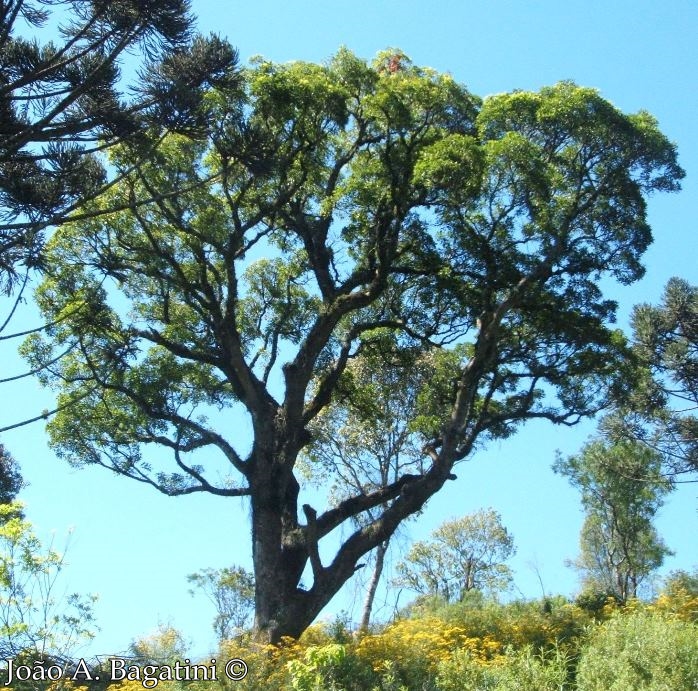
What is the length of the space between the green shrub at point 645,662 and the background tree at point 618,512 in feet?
58.8

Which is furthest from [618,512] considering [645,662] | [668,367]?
[645,662]

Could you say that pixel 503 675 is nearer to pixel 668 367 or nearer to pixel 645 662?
pixel 645 662

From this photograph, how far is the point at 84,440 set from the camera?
54.4 feet

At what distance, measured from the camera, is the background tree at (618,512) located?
29.0 m

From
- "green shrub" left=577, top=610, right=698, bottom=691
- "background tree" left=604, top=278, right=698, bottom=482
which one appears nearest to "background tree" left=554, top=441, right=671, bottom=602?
"background tree" left=604, top=278, right=698, bottom=482

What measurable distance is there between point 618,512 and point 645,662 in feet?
72.5

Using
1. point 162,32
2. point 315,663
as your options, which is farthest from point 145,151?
point 315,663

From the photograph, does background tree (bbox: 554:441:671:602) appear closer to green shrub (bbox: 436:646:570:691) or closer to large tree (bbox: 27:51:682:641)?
large tree (bbox: 27:51:682:641)

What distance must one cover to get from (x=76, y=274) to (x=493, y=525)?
64.9 ft

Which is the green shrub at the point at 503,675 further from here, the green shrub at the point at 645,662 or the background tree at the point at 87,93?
the background tree at the point at 87,93

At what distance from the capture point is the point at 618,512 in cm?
3047

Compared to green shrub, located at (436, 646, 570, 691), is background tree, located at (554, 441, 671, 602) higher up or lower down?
higher up

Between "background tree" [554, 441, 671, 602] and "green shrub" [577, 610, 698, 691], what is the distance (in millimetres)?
17927

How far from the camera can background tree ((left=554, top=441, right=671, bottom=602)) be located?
28969 mm
